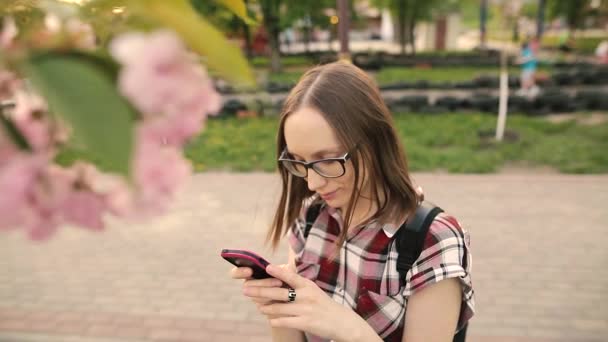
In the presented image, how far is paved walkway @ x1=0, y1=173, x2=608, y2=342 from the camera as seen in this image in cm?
363

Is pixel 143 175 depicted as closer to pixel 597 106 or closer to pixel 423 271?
pixel 423 271

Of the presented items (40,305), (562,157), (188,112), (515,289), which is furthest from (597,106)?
(188,112)

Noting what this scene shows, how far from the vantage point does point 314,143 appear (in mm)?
1362

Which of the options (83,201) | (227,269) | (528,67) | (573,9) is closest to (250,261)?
(83,201)

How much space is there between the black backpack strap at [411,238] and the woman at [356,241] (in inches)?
0.7

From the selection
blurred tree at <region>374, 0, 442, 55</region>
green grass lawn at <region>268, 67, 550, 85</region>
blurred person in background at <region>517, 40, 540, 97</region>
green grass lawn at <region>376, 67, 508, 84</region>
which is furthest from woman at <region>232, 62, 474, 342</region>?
blurred tree at <region>374, 0, 442, 55</region>

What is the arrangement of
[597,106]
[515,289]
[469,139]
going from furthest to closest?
[597,106], [469,139], [515,289]

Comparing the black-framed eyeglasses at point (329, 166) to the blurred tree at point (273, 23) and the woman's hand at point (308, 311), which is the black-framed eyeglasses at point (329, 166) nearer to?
the woman's hand at point (308, 311)

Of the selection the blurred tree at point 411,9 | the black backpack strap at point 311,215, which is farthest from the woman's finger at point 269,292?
the blurred tree at point 411,9

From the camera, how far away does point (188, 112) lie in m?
0.45

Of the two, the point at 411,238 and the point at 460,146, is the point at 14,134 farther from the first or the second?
the point at 460,146

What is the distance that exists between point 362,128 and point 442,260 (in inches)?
16.6

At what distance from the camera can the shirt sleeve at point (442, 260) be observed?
1341mm

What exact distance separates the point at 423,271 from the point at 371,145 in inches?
15.0
